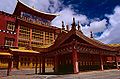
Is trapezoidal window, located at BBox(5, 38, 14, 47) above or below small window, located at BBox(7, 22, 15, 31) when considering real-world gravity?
below

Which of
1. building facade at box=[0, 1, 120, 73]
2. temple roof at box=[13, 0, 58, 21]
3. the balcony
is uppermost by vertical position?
temple roof at box=[13, 0, 58, 21]

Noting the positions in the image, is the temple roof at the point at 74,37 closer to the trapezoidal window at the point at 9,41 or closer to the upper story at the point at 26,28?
the upper story at the point at 26,28

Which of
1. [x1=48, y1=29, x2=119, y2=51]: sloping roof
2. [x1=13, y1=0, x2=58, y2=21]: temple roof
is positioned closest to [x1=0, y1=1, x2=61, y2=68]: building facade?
[x1=13, y1=0, x2=58, y2=21]: temple roof

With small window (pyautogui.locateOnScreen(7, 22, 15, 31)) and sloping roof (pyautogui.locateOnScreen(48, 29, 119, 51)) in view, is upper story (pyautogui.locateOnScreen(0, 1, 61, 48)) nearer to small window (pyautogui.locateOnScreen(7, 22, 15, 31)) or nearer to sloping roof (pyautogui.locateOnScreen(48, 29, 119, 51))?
small window (pyautogui.locateOnScreen(7, 22, 15, 31))

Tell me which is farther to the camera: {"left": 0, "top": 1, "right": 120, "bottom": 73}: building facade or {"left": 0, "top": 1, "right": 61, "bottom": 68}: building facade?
{"left": 0, "top": 1, "right": 61, "bottom": 68}: building facade

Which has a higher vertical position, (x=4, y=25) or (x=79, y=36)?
(x=4, y=25)

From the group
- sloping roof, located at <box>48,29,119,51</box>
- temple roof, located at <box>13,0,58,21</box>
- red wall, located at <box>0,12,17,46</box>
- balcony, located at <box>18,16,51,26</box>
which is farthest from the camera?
temple roof, located at <box>13,0,58,21</box>

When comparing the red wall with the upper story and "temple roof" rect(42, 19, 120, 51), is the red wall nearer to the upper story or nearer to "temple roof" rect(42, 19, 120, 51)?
the upper story

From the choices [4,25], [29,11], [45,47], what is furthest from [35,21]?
[45,47]

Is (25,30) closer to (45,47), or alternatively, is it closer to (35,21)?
(35,21)

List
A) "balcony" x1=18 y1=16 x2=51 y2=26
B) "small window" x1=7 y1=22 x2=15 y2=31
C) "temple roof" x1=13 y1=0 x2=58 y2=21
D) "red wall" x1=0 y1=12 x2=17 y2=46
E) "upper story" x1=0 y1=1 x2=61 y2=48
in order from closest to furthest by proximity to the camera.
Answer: "red wall" x1=0 y1=12 x2=17 y2=46
"upper story" x1=0 y1=1 x2=61 y2=48
"small window" x1=7 y1=22 x2=15 y2=31
"balcony" x1=18 y1=16 x2=51 y2=26
"temple roof" x1=13 y1=0 x2=58 y2=21

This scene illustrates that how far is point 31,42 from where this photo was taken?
93.4ft

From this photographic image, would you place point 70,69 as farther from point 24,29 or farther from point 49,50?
point 24,29

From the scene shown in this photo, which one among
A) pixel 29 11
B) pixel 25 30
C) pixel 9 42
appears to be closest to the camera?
pixel 9 42
